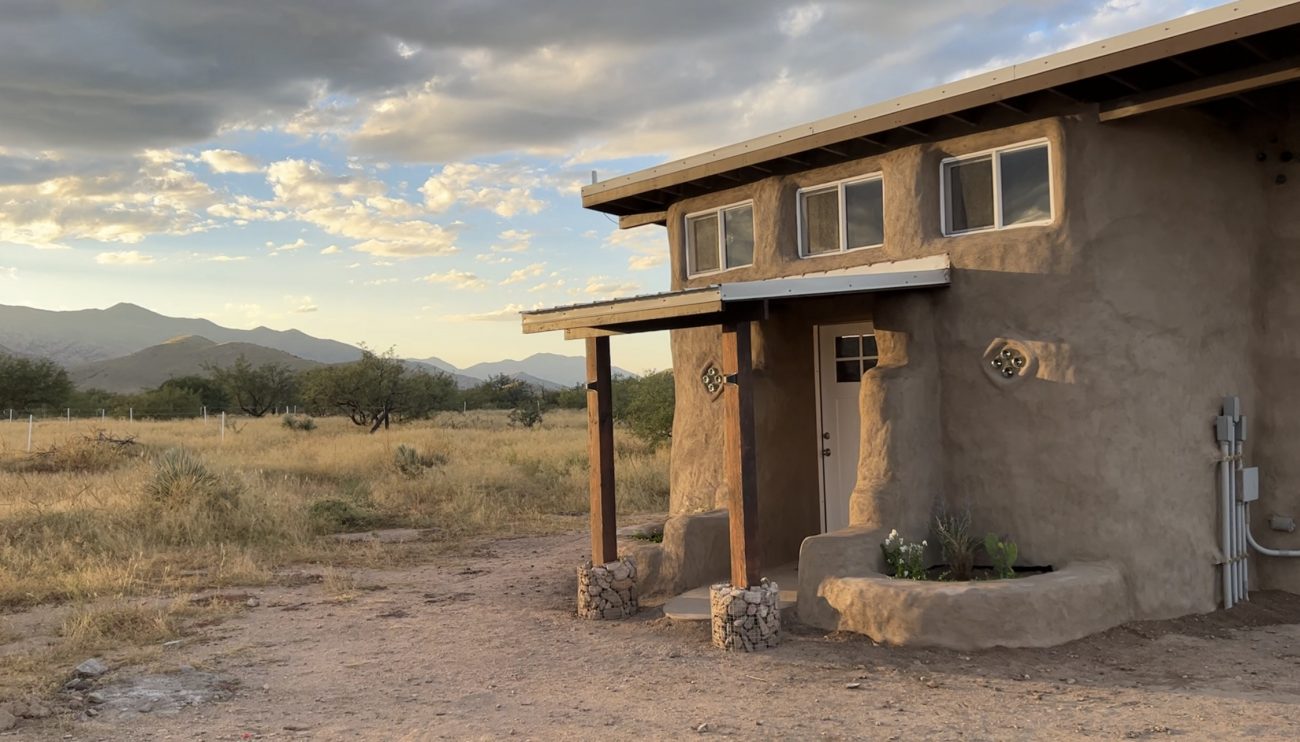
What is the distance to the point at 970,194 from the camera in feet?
28.2

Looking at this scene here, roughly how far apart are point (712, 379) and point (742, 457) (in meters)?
2.96

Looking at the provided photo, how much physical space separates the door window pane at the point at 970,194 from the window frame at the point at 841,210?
68 centimetres

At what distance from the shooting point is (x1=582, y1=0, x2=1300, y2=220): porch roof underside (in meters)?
6.69

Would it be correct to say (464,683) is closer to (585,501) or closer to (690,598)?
(690,598)

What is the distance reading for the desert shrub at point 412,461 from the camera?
19125 millimetres

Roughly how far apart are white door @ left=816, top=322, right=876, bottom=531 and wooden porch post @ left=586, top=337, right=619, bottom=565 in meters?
2.41

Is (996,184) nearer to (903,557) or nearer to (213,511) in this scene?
(903,557)

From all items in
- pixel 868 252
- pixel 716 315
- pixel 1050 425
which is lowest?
pixel 1050 425

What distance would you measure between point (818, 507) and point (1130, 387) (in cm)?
335

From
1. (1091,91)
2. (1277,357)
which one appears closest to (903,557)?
(1277,357)

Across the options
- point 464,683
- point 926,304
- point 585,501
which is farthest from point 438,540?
point 926,304

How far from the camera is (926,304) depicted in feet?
28.2

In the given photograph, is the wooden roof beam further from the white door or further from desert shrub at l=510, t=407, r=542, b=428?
desert shrub at l=510, t=407, r=542, b=428

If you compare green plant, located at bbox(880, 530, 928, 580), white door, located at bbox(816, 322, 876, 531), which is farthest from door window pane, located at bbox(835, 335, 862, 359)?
green plant, located at bbox(880, 530, 928, 580)
